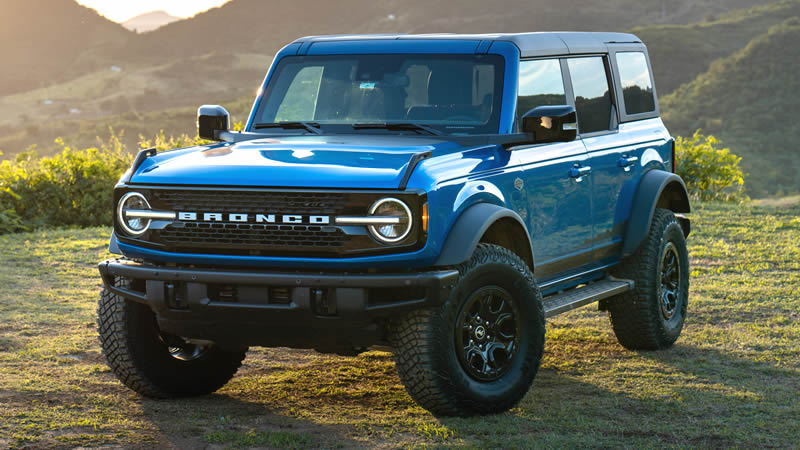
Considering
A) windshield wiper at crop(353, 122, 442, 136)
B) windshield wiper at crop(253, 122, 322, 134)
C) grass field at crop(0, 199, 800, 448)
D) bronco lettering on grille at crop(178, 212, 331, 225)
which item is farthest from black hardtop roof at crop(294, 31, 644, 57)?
grass field at crop(0, 199, 800, 448)

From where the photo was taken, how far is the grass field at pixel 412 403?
5.39 metres

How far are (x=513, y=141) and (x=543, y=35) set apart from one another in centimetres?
112

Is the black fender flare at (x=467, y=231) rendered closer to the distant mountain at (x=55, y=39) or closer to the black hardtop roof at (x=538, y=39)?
the black hardtop roof at (x=538, y=39)

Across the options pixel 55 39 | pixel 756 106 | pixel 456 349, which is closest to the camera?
pixel 456 349

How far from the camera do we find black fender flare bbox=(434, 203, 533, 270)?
5270mm

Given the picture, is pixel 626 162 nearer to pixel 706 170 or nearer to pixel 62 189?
pixel 62 189

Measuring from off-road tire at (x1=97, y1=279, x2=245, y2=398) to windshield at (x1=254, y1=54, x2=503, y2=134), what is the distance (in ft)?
5.10

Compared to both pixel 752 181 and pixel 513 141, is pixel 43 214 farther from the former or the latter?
pixel 752 181

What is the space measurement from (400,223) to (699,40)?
360 ft

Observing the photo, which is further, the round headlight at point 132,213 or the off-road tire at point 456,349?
the round headlight at point 132,213

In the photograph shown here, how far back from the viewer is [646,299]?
7.47 metres

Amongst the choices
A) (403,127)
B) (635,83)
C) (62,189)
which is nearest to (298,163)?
(403,127)

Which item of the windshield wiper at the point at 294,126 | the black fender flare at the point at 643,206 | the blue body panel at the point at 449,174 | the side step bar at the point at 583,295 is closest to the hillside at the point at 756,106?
the black fender flare at the point at 643,206

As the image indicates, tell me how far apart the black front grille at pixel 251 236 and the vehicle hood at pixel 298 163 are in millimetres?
207
